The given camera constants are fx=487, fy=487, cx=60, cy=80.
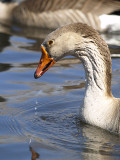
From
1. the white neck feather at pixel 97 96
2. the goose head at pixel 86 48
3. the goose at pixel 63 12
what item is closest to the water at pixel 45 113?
the white neck feather at pixel 97 96

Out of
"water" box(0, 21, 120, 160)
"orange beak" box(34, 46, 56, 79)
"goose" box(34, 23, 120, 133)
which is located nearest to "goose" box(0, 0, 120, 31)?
"water" box(0, 21, 120, 160)

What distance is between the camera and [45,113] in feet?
24.2

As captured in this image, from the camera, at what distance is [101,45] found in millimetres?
6461

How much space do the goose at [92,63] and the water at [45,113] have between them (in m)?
0.20

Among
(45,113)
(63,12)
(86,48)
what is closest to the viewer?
(86,48)

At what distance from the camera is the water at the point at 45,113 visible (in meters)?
5.97

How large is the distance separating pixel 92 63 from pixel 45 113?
4.20 ft

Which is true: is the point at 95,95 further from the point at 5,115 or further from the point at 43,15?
the point at 43,15

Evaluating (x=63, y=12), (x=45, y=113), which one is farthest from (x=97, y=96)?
(x=63, y=12)

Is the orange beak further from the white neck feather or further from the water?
the water

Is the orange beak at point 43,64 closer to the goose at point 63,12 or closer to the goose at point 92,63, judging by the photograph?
the goose at point 92,63

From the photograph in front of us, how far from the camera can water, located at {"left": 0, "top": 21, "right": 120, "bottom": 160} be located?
5.97 metres

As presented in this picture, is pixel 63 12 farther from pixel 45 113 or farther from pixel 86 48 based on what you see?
pixel 86 48

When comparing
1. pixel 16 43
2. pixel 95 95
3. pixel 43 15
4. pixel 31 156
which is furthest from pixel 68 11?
pixel 31 156
